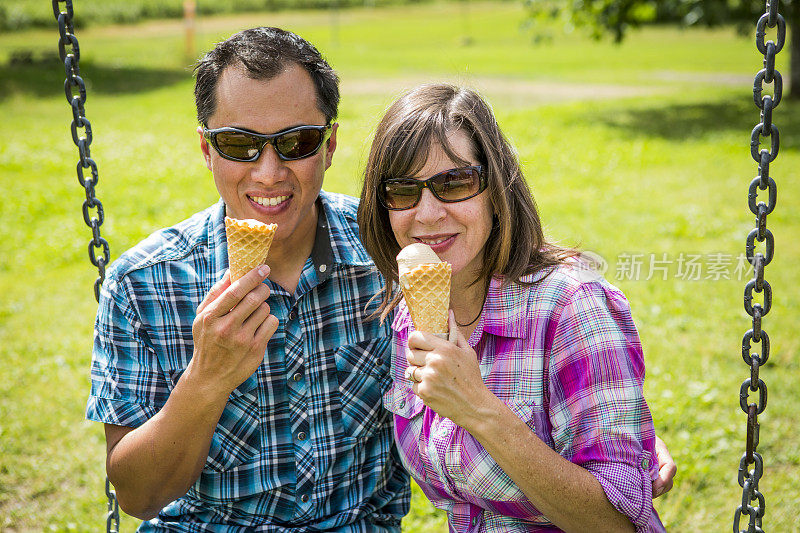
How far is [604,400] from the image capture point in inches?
93.6

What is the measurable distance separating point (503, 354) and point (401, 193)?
25.4 inches

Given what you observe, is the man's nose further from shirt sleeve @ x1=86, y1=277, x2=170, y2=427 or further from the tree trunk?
the tree trunk

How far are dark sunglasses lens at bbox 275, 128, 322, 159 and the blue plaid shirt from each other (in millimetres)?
411

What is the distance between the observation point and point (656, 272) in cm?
786

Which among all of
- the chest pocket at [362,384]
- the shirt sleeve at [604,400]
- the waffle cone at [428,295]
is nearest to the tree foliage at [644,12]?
the chest pocket at [362,384]

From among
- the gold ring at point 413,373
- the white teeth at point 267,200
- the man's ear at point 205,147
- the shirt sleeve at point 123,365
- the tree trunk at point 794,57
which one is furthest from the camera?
the tree trunk at point 794,57

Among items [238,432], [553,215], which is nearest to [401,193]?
[238,432]

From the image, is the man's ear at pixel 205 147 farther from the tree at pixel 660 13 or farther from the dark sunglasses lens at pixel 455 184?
the tree at pixel 660 13

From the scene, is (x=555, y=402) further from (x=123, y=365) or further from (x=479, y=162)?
(x=123, y=365)

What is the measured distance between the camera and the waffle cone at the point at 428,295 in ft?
7.55

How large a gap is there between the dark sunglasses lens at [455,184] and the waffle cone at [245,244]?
576 millimetres

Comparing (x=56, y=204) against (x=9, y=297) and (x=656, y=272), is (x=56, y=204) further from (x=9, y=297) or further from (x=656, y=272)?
(x=656, y=272)

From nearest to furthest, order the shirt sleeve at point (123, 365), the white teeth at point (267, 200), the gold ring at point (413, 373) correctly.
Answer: the gold ring at point (413, 373) → the shirt sleeve at point (123, 365) → the white teeth at point (267, 200)

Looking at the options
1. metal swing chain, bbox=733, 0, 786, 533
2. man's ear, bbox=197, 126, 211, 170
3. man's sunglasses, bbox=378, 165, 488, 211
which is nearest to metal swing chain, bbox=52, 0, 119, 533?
man's ear, bbox=197, 126, 211, 170
